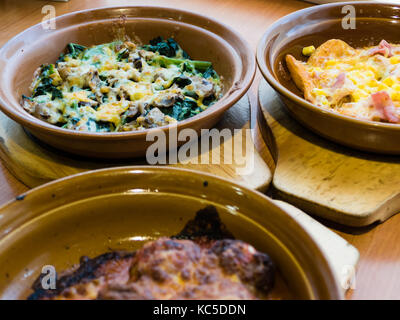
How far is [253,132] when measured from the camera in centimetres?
155

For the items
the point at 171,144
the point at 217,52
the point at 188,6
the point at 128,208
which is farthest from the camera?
the point at 188,6

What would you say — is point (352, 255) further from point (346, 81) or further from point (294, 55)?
point (294, 55)

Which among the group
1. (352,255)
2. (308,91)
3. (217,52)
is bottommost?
(352,255)

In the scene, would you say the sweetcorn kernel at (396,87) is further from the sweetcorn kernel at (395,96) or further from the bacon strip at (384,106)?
the bacon strip at (384,106)

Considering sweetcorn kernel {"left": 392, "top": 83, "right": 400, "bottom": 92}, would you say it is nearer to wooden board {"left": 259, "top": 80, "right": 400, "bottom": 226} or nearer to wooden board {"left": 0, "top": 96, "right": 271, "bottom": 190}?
wooden board {"left": 259, "top": 80, "right": 400, "bottom": 226}

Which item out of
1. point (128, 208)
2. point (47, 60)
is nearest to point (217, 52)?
point (47, 60)

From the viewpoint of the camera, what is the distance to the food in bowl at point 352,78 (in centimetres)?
Answer: 140

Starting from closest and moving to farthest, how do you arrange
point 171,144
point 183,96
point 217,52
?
point 171,144
point 183,96
point 217,52

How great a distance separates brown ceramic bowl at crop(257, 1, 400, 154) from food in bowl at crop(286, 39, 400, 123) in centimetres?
5

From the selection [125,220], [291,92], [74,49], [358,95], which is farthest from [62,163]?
[358,95]

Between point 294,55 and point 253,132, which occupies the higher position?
point 294,55

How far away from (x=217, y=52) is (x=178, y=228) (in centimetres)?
95

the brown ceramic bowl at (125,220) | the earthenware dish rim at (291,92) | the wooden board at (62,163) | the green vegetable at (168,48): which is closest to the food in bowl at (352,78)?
Answer: the earthenware dish rim at (291,92)

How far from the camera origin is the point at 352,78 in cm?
157
